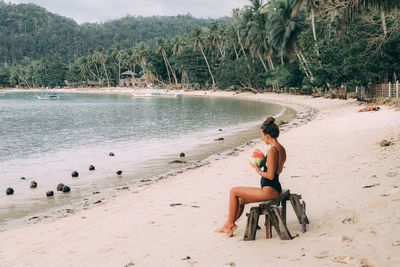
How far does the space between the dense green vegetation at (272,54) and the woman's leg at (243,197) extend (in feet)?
13.8

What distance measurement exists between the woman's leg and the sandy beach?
0.19 meters

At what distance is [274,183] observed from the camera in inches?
252

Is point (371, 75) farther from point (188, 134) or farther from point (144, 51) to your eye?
point (144, 51)

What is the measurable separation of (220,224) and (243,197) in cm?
115

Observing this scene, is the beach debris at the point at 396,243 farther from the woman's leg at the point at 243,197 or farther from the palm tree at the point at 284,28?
the palm tree at the point at 284,28

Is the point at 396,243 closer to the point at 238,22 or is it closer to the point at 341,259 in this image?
the point at 341,259

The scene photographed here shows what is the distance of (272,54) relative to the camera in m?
78.9

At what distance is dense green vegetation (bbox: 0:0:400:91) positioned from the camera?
14144 mm

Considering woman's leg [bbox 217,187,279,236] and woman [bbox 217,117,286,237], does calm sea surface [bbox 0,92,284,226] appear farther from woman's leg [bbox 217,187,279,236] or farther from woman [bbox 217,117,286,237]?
woman [bbox 217,117,286,237]

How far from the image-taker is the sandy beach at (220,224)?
5.69 meters

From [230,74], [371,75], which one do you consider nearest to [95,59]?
[230,74]

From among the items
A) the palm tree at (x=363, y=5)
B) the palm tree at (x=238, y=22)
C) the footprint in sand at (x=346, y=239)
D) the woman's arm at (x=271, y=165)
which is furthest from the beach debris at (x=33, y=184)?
the palm tree at (x=238, y=22)

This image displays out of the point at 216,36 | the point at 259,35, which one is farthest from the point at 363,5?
the point at 216,36

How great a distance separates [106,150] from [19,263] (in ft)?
60.2
